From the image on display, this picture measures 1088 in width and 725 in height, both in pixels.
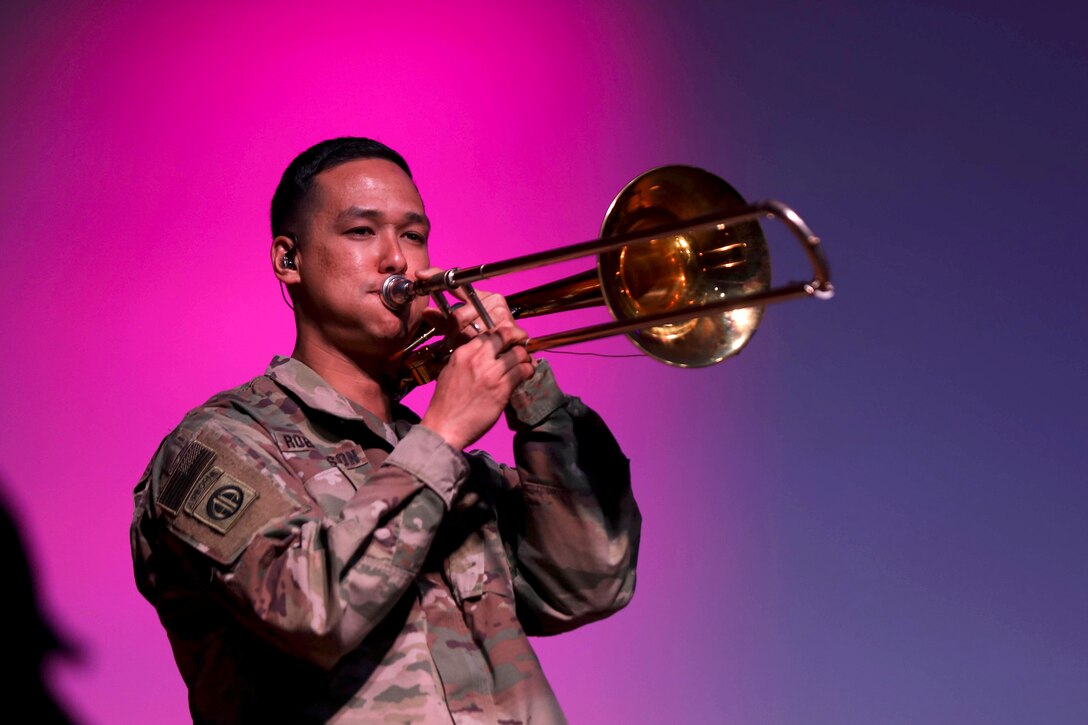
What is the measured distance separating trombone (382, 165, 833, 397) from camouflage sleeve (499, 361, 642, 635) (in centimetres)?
11

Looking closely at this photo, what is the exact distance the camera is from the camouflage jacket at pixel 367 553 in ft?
4.35

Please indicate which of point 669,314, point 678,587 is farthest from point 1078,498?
point 669,314

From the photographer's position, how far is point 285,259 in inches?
68.3

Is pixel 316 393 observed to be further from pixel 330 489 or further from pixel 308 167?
pixel 308 167

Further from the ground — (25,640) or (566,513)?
(566,513)

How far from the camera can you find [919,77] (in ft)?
8.37

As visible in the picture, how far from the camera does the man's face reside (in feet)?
5.39

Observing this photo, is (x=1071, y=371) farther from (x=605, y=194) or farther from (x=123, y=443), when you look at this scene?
(x=123, y=443)

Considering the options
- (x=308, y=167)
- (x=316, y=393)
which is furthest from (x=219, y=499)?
(x=308, y=167)

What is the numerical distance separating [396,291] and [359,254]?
80 millimetres

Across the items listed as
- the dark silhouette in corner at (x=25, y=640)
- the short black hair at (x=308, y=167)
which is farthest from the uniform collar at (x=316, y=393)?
the dark silhouette in corner at (x=25, y=640)

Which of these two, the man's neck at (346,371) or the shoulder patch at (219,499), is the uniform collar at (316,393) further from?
the shoulder patch at (219,499)

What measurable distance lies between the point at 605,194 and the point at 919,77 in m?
0.71

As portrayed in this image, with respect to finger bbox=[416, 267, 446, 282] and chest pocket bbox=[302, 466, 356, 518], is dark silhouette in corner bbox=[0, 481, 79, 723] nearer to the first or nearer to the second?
chest pocket bbox=[302, 466, 356, 518]
